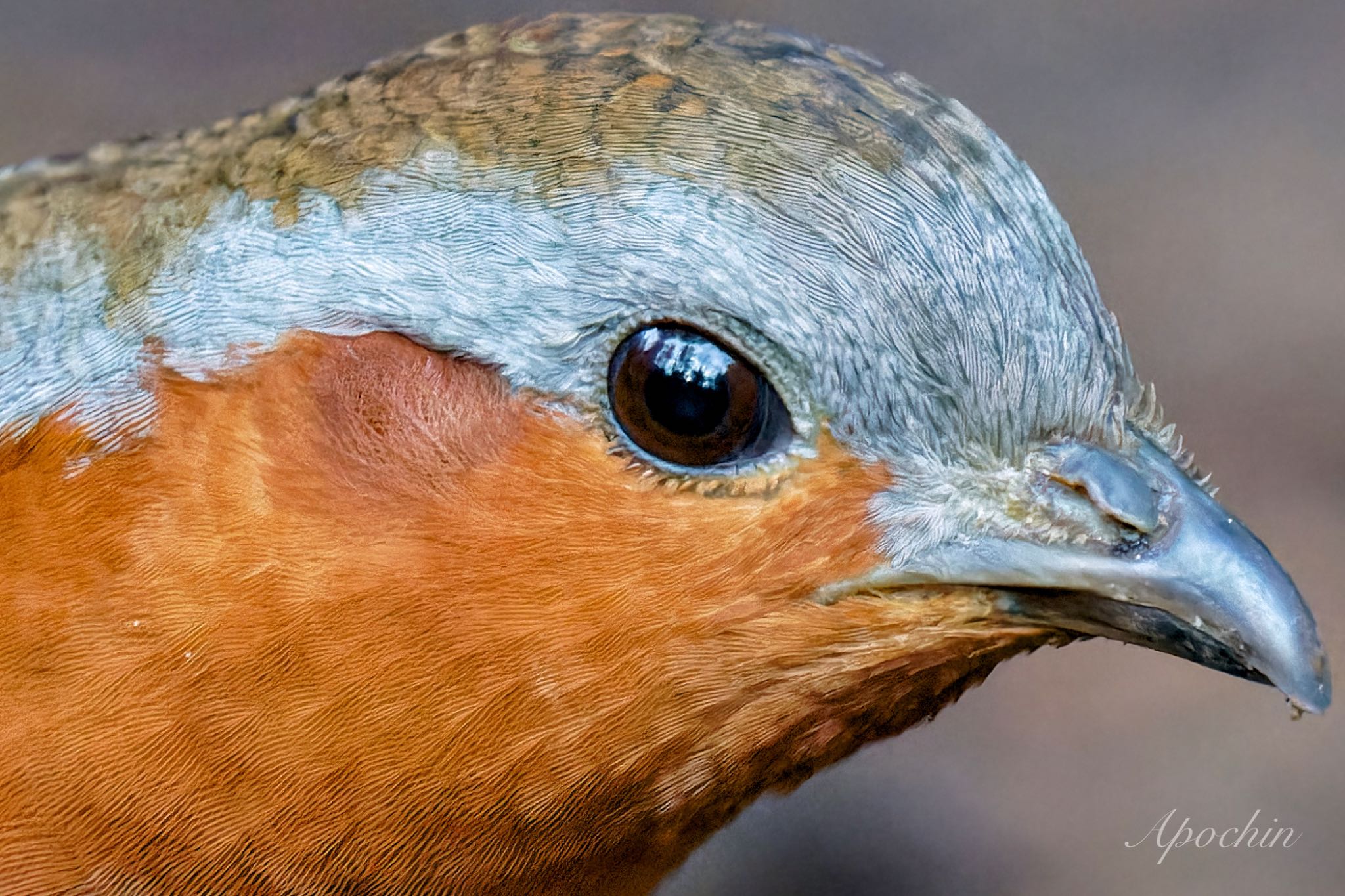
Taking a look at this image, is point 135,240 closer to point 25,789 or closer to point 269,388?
point 269,388

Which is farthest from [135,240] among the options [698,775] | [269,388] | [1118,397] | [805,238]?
[1118,397]
